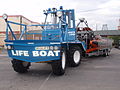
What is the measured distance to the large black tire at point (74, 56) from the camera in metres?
7.68

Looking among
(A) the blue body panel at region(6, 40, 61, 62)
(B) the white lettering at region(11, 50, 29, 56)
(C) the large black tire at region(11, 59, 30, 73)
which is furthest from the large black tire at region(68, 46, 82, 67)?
(B) the white lettering at region(11, 50, 29, 56)

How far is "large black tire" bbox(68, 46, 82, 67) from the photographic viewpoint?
768 centimetres

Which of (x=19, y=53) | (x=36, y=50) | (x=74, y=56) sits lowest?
(x=74, y=56)

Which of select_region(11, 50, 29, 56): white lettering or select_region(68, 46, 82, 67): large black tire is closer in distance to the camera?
select_region(11, 50, 29, 56): white lettering

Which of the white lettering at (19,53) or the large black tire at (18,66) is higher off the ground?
the white lettering at (19,53)

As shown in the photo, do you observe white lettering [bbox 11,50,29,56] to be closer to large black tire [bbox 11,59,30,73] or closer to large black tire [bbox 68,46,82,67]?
large black tire [bbox 11,59,30,73]

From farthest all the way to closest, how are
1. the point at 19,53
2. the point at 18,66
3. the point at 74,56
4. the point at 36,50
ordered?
the point at 74,56, the point at 18,66, the point at 19,53, the point at 36,50

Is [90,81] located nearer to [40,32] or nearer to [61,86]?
[61,86]

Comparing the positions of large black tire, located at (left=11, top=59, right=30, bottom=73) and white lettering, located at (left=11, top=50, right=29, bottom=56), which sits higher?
white lettering, located at (left=11, top=50, right=29, bottom=56)

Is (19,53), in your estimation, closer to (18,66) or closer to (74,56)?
(18,66)

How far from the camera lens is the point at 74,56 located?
26.2ft

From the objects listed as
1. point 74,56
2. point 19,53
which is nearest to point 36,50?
point 19,53

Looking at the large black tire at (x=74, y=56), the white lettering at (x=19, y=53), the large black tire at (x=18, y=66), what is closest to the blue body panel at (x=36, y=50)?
the white lettering at (x=19, y=53)

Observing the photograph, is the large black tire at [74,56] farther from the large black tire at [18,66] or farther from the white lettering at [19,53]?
the white lettering at [19,53]
